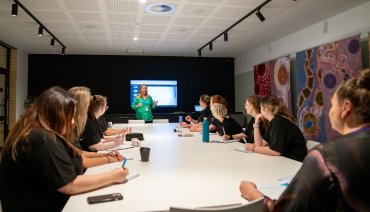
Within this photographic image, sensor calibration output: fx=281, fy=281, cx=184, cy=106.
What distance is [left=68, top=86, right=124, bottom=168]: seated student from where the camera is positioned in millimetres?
2012

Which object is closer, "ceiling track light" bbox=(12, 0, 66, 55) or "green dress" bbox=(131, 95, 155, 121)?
"ceiling track light" bbox=(12, 0, 66, 55)

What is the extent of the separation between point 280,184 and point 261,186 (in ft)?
0.38

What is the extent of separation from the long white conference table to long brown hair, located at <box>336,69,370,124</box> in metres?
0.57

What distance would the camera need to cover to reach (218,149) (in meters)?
2.60

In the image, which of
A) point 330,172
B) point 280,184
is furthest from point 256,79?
point 330,172

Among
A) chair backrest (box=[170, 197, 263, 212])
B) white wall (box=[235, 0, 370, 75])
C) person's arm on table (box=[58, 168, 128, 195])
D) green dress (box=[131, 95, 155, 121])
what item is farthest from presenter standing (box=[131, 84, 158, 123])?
chair backrest (box=[170, 197, 263, 212])

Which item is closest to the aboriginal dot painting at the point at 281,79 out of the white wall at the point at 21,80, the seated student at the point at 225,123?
the seated student at the point at 225,123

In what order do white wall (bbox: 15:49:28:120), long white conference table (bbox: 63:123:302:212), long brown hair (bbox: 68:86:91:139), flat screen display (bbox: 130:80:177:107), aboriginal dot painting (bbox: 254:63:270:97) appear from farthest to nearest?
flat screen display (bbox: 130:80:177:107) → white wall (bbox: 15:49:28:120) → aboriginal dot painting (bbox: 254:63:270:97) → long brown hair (bbox: 68:86:91:139) → long white conference table (bbox: 63:123:302:212)

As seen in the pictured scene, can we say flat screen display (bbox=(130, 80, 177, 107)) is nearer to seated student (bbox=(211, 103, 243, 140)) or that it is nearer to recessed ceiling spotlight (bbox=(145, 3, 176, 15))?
recessed ceiling spotlight (bbox=(145, 3, 176, 15))

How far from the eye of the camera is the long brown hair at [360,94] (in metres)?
0.97

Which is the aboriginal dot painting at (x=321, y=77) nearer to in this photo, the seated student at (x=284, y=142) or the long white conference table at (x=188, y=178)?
the seated student at (x=284, y=142)

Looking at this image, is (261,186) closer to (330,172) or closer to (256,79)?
(330,172)

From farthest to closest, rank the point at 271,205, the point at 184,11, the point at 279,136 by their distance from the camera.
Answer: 1. the point at 184,11
2. the point at 279,136
3. the point at 271,205

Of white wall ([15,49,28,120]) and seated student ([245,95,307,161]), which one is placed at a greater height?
white wall ([15,49,28,120])
